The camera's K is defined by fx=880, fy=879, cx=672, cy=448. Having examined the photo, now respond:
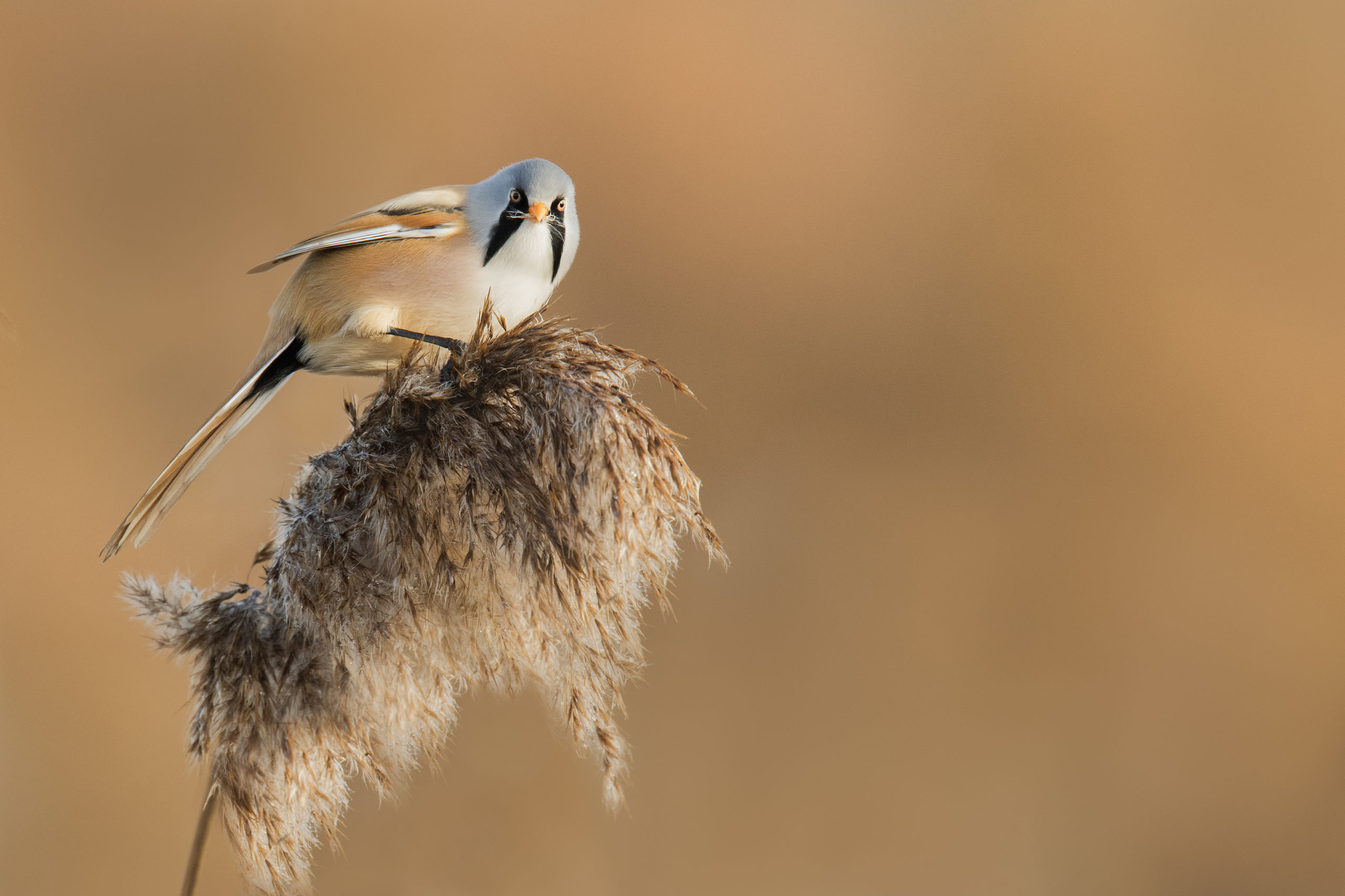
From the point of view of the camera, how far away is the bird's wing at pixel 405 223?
5.36 ft

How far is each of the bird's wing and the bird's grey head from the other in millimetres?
44

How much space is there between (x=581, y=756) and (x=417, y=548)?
0.38 meters

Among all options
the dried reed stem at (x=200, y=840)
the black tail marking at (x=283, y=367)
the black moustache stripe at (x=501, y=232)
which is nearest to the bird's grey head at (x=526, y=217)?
the black moustache stripe at (x=501, y=232)

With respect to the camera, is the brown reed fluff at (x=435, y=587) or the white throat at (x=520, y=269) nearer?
the brown reed fluff at (x=435, y=587)

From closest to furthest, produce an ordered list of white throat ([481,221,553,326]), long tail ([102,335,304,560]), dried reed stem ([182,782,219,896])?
dried reed stem ([182,782,219,896]), long tail ([102,335,304,560]), white throat ([481,221,553,326])

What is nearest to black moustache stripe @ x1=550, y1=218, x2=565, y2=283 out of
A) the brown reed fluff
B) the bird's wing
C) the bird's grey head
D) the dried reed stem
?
the bird's grey head

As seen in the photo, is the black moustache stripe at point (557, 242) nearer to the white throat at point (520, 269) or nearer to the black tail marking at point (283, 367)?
the white throat at point (520, 269)

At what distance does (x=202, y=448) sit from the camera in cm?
142

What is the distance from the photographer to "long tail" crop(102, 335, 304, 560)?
51.5 inches

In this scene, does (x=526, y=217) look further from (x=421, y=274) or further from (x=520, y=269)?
(x=421, y=274)

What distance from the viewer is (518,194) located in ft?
5.38

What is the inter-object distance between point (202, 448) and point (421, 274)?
484mm

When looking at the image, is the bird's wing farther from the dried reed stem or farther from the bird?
the dried reed stem

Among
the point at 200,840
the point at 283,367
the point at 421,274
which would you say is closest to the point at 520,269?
the point at 421,274
